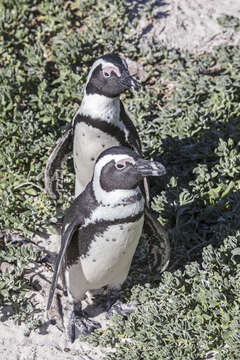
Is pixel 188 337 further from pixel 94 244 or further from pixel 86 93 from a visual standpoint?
pixel 86 93

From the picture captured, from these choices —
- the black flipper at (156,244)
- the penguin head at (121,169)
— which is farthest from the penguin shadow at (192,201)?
the penguin head at (121,169)

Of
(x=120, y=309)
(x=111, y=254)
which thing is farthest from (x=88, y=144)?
(x=120, y=309)

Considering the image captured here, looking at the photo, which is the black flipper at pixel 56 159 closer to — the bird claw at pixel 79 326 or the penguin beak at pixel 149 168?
the bird claw at pixel 79 326

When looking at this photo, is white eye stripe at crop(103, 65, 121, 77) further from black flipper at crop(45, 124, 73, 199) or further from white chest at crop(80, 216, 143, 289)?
white chest at crop(80, 216, 143, 289)

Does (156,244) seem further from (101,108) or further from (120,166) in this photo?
(101,108)

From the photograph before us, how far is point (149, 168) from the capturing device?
4180 millimetres

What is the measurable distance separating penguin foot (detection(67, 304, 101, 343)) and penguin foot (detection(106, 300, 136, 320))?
0.12 metres

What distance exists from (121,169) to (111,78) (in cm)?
103

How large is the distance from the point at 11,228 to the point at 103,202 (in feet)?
4.84

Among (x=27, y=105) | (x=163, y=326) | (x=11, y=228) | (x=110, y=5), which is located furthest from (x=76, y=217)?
(x=110, y=5)

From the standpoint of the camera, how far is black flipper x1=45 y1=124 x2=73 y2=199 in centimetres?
548

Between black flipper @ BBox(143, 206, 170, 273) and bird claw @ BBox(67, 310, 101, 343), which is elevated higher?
black flipper @ BBox(143, 206, 170, 273)

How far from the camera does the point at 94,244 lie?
14.6 ft

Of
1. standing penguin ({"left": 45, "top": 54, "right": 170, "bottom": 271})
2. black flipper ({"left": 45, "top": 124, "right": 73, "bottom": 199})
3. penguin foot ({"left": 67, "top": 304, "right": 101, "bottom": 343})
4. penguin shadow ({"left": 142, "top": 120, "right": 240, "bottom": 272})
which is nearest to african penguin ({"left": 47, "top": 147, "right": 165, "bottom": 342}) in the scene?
penguin foot ({"left": 67, "top": 304, "right": 101, "bottom": 343})
